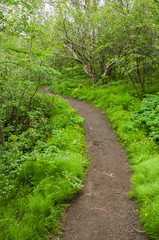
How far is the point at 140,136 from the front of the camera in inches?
256

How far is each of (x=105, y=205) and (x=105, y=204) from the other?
0.03 metres

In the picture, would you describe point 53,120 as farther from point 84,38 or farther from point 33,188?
point 84,38

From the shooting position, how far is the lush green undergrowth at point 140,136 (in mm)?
3352

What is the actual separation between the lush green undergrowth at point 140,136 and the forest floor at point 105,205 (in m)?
0.25

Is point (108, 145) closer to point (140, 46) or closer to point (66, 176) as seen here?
point (66, 176)

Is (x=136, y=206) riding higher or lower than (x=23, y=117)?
lower

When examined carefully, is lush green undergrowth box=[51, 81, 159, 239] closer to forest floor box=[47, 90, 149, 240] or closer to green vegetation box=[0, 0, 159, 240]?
green vegetation box=[0, 0, 159, 240]

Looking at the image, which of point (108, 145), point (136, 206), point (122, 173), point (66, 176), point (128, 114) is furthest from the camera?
point (128, 114)

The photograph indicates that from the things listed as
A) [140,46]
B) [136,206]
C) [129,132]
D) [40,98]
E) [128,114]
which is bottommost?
[136,206]

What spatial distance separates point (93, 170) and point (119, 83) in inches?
414

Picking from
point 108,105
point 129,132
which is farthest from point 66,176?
point 108,105

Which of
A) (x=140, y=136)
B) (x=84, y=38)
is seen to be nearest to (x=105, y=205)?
(x=140, y=136)

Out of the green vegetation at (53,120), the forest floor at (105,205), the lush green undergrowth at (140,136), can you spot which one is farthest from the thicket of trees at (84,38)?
the forest floor at (105,205)

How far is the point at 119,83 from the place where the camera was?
14008 mm
